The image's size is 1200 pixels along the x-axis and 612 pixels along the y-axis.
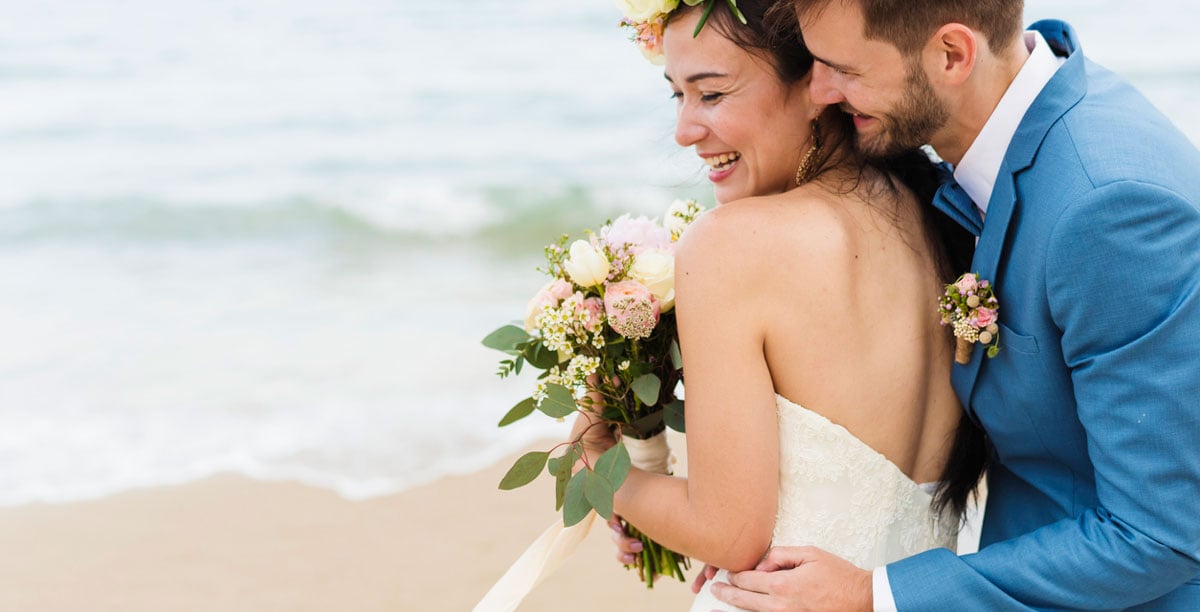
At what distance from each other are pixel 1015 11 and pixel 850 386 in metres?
0.83

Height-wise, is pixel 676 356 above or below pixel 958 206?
below

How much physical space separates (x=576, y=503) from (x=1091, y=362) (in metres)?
1.14

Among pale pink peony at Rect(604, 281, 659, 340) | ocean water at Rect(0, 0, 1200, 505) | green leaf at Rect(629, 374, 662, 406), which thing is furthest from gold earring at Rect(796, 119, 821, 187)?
ocean water at Rect(0, 0, 1200, 505)

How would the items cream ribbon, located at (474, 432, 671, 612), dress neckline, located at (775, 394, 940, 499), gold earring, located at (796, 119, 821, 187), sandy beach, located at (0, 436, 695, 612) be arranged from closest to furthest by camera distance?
dress neckline, located at (775, 394, 940, 499) < gold earring, located at (796, 119, 821, 187) < cream ribbon, located at (474, 432, 671, 612) < sandy beach, located at (0, 436, 695, 612)

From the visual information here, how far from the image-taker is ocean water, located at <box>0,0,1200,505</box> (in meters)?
6.04

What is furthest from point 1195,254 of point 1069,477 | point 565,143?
point 565,143

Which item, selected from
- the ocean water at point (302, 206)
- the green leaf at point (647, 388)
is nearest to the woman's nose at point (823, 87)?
the green leaf at point (647, 388)

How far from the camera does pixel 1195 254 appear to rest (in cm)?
198

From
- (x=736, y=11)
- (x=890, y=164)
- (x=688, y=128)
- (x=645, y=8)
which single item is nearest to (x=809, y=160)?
(x=890, y=164)

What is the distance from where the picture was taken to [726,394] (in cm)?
234

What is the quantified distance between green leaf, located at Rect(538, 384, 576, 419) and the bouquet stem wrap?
0.66 ft

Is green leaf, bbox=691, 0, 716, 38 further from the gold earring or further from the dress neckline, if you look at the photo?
the dress neckline

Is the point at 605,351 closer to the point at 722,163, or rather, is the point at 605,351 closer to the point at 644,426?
the point at 644,426

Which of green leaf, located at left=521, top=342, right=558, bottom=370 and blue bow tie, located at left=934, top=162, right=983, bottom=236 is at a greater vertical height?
blue bow tie, located at left=934, top=162, right=983, bottom=236
